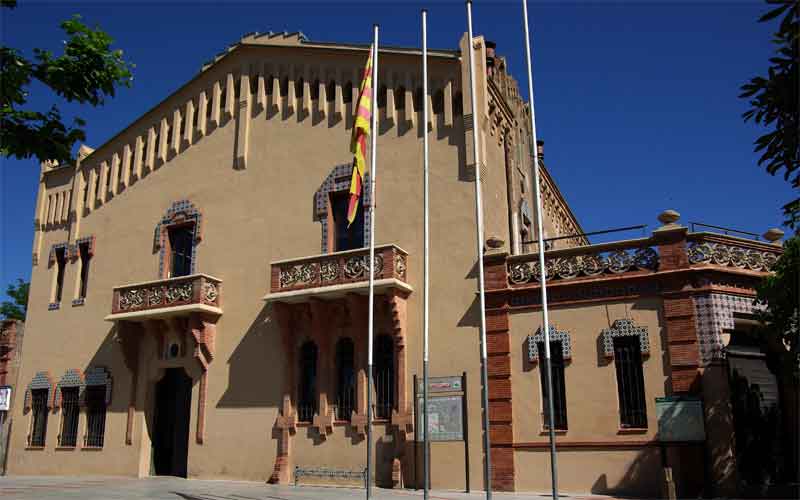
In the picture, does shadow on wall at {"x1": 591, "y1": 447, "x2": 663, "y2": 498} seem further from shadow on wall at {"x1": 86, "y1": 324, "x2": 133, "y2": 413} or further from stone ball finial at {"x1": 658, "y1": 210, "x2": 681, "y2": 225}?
shadow on wall at {"x1": 86, "y1": 324, "x2": 133, "y2": 413}

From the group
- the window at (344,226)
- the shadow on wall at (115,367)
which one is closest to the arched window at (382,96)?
the window at (344,226)

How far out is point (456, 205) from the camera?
61.3 ft

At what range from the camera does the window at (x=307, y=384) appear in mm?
19219

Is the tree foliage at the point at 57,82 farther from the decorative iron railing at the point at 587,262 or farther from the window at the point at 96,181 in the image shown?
the window at the point at 96,181

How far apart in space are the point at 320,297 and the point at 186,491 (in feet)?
19.0

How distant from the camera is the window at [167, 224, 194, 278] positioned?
23.1m

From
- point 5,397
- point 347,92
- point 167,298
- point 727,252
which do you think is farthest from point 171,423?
point 727,252

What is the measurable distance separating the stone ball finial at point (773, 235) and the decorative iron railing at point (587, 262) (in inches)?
113

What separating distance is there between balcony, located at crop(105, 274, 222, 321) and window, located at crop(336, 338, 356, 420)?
170 inches

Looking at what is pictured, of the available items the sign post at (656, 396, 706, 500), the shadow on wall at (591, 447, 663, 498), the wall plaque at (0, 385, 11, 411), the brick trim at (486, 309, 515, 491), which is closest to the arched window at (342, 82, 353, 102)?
the brick trim at (486, 309, 515, 491)

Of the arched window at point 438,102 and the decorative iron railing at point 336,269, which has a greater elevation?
the arched window at point 438,102

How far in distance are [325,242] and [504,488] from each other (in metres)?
8.35

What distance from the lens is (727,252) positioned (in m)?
15.8

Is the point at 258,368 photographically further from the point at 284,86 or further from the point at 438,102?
the point at 438,102
